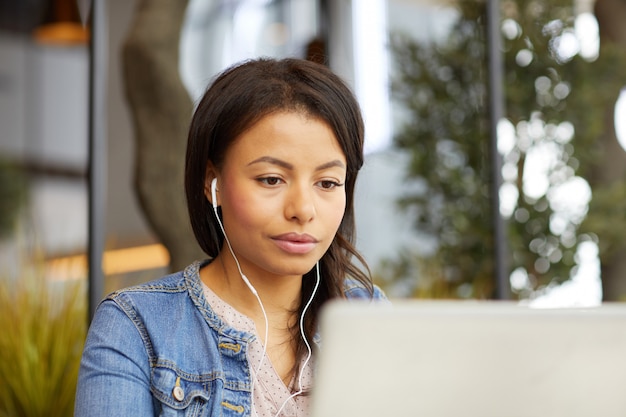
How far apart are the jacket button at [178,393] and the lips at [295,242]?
255 mm

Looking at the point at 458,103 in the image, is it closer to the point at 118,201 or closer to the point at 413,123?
the point at 413,123

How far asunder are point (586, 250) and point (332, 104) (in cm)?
340

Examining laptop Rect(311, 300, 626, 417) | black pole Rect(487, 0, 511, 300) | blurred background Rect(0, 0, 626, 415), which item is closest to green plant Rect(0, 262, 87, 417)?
blurred background Rect(0, 0, 626, 415)

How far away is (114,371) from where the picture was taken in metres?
1.26

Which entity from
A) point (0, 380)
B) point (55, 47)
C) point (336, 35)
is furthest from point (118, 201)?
point (0, 380)

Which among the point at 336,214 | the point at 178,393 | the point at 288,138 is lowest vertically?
the point at 178,393

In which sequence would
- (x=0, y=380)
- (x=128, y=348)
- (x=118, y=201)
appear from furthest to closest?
(x=118, y=201)
(x=0, y=380)
(x=128, y=348)

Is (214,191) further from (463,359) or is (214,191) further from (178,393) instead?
(463,359)

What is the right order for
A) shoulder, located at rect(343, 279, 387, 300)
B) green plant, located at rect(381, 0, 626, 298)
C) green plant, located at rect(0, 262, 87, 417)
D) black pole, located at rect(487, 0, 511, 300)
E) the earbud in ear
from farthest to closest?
1. green plant, located at rect(381, 0, 626, 298)
2. black pole, located at rect(487, 0, 511, 300)
3. green plant, located at rect(0, 262, 87, 417)
4. shoulder, located at rect(343, 279, 387, 300)
5. the earbud in ear

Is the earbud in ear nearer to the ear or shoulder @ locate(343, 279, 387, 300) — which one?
the ear

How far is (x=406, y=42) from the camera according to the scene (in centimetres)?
490

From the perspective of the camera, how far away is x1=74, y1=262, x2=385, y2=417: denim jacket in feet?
4.11

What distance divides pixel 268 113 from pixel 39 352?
1.88 meters

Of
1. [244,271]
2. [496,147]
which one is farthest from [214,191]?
[496,147]
